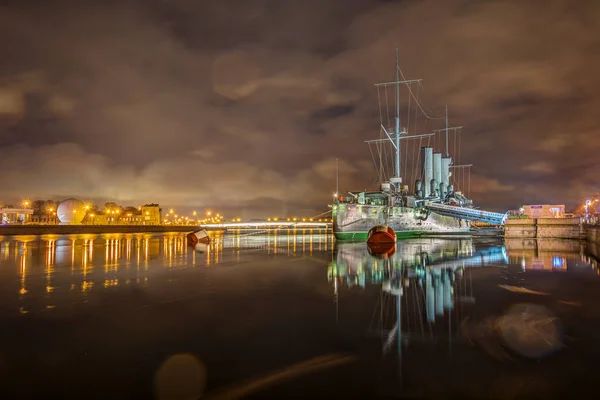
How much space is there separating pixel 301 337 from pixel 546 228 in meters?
59.9

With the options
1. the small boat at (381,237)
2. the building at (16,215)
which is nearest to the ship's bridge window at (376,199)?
the small boat at (381,237)

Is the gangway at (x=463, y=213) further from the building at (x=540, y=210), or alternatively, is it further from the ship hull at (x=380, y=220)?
the building at (x=540, y=210)

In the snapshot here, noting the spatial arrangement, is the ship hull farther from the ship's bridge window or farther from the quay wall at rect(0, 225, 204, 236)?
the quay wall at rect(0, 225, 204, 236)

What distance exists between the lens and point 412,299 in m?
13.7

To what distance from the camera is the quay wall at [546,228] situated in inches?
2121

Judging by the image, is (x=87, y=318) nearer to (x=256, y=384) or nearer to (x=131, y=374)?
(x=131, y=374)

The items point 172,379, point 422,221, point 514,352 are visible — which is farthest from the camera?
point 422,221

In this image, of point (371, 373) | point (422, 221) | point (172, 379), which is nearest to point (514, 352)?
point (371, 373)

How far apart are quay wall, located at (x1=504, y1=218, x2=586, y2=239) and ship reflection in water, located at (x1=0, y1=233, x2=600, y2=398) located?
4320cm

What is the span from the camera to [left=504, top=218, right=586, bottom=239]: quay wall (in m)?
53.9

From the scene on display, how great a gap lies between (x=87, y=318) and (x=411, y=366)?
9541 millimetres

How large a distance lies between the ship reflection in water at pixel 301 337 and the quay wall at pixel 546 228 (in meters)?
43.2

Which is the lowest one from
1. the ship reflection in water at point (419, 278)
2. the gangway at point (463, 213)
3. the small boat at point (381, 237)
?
the ship reflection in water at point (419, 278)

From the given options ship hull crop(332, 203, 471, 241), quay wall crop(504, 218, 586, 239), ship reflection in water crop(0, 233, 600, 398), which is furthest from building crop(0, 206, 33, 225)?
ship reflection in water crop(0, 233, 600, 398)
